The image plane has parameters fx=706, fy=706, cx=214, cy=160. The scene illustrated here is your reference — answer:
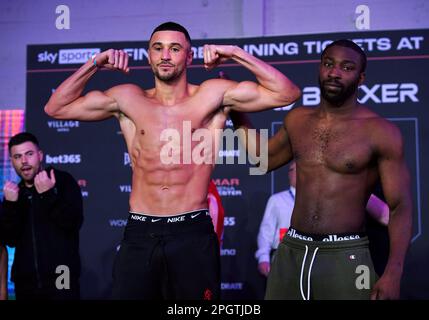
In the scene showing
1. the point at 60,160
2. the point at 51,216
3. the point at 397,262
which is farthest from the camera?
the point at 60,160

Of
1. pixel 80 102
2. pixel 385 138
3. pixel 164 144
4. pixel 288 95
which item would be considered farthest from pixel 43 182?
pixel 385 138

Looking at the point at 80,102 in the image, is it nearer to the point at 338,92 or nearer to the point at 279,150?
the point at 279,150

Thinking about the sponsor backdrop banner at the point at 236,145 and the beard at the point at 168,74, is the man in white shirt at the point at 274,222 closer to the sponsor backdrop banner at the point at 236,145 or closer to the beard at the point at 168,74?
the sponsor backdrop banner at the point at 236,145

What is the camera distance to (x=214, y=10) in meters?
5.86

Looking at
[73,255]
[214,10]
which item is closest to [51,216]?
[73,255]

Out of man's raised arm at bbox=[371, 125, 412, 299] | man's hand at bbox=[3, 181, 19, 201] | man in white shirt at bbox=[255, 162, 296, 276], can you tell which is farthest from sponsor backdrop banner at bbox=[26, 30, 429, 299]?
man's raised arm at bbox=[371, 125, 412, 299]

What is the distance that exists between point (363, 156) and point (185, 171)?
827mm

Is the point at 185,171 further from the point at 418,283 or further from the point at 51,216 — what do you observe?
the point at 418,283

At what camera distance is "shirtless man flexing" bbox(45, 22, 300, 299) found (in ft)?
10.5

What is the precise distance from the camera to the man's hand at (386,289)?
289 centimetres

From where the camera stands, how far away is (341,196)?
310cm

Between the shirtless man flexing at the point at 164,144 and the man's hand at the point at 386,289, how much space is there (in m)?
0.73

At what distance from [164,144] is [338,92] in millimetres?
847

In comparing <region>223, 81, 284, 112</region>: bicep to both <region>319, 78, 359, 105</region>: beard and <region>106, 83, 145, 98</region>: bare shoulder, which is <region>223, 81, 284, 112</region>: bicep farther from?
<region>106, 83, 145, 98</region>: bare shoulder
